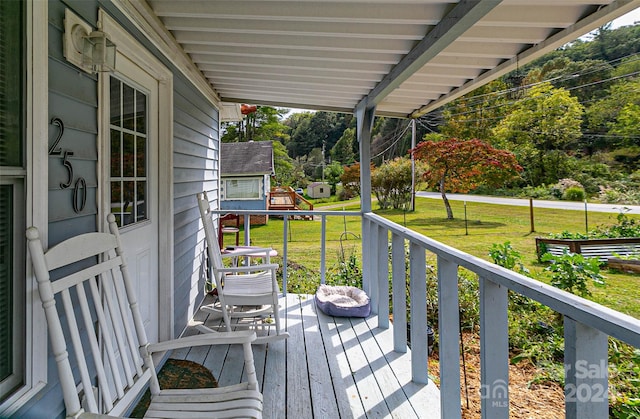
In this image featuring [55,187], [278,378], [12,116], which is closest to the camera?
[12,116]

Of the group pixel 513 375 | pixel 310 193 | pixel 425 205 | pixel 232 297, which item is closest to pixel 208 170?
pixel 232 297

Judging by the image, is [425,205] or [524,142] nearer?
[524,142]

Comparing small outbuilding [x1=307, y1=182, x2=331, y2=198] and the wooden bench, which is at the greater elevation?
small outbuilding [x1=307, y1=182, x2=331, y2=198]

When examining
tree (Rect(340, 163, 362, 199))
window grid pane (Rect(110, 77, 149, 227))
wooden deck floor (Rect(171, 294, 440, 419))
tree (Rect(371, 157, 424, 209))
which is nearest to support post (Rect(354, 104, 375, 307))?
wooden deck floor (Rect(171, 294, 440, 419))

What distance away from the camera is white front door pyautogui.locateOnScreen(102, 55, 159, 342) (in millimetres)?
1805

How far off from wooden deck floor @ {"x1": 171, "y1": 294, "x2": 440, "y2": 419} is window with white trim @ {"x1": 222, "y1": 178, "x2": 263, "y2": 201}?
9839 millimetres

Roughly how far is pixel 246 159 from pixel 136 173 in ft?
34.5

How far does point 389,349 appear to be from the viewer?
2480 millimetres

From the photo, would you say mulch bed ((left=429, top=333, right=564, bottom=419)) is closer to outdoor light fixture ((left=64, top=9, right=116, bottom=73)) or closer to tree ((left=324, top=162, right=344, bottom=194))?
outdoor light fixture ((left=64, top=9, right=116, bottom=73))

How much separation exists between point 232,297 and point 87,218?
1.28 meters

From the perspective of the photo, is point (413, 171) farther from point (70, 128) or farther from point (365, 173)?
point (70, 128)

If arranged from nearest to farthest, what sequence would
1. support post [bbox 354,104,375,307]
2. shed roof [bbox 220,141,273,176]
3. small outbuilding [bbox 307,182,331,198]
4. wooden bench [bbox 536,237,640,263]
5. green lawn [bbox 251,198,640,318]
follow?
1. green lawn [bbox 251,198,640,318]
2. support post [bbox 354,104,375,307]
3. wooden bench [bbox 536,237,640,263]
4. shed roof [bbox 220,141,273,176]
5. small outbuilding [bbox 307,182,331,198]

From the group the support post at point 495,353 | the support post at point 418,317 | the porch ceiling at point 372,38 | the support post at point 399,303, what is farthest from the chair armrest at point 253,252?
the support post at point 495,353

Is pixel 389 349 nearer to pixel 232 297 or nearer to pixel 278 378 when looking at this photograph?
pixel 278 378
